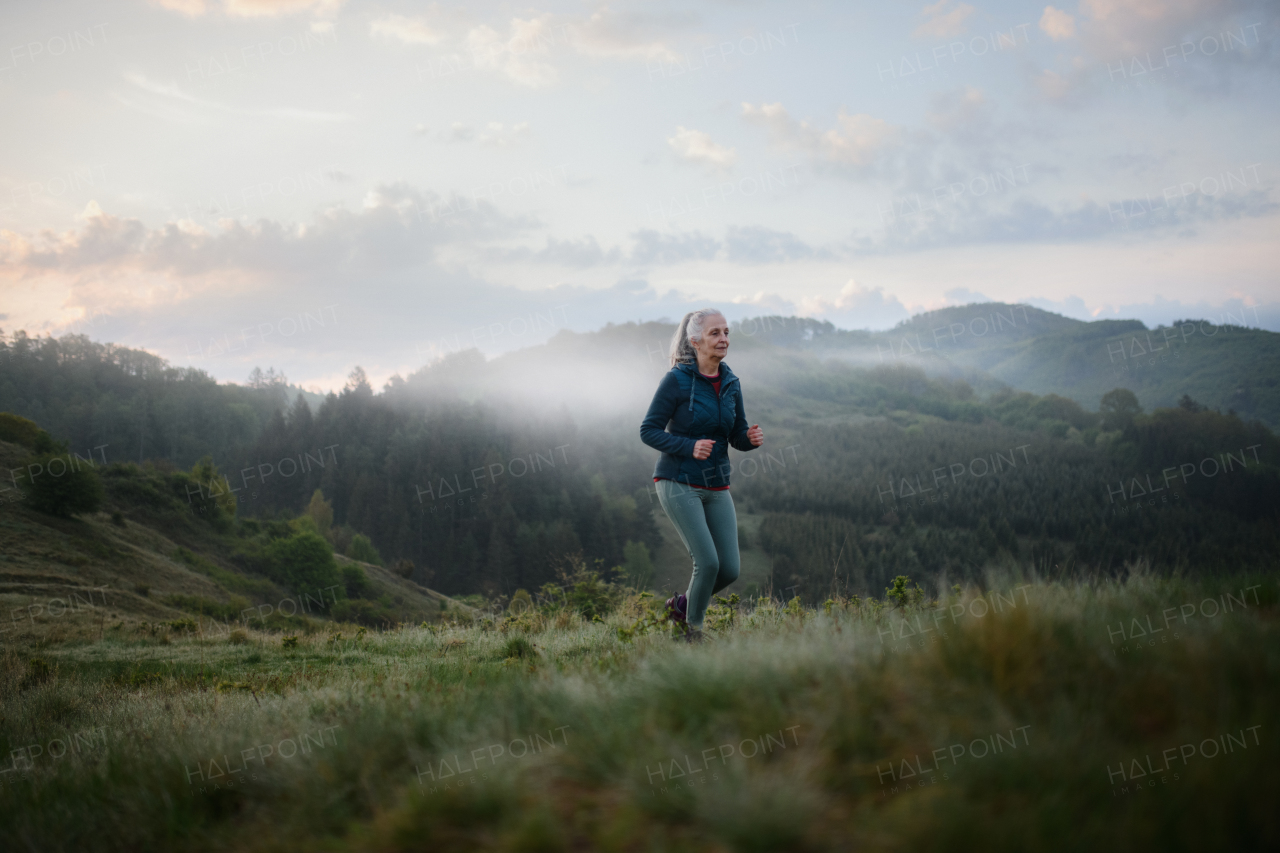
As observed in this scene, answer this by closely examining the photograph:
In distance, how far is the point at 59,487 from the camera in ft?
104

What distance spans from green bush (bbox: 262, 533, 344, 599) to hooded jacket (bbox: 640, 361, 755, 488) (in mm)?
55421

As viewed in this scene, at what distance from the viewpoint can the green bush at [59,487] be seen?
3134 cm

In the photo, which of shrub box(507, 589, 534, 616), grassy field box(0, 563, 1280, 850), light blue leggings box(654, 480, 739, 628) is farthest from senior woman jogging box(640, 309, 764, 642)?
shrub box(507, 589, 534, 616)

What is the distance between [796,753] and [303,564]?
202 feet

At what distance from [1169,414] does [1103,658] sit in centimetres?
16832

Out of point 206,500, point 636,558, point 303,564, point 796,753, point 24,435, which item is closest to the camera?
point 796,753

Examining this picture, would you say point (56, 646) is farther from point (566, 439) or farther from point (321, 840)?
point (566, 439)

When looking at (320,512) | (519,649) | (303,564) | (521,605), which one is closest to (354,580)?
(303,564)

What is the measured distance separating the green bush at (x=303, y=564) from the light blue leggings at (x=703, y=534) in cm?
5530

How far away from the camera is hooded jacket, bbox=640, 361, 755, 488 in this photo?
16.8 feet

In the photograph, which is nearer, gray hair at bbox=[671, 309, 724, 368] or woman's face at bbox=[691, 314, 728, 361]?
woman's face at bbox=[691, 314, 728, 361]

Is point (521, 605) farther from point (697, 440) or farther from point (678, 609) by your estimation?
point (697, 440)

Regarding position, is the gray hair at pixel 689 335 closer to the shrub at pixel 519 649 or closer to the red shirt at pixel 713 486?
the red shirt at pixel 713 486

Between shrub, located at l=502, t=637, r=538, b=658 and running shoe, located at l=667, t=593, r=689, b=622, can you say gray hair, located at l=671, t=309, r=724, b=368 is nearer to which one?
running shoe, located at l=667, t=593, r=689, b=622
